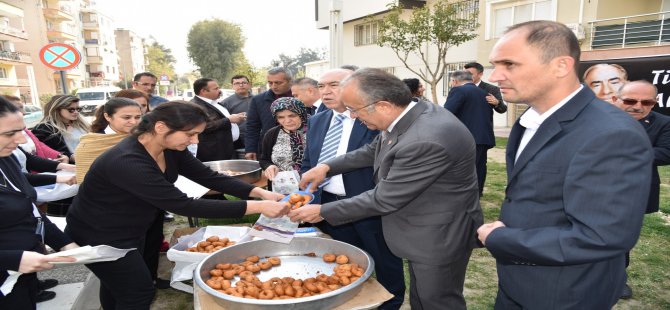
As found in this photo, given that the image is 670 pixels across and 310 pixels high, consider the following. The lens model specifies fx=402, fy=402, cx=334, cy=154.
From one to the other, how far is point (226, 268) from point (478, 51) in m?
16.0

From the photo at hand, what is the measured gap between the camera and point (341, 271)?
2.04m

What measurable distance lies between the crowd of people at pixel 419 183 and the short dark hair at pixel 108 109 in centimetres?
2

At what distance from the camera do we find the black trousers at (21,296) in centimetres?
189

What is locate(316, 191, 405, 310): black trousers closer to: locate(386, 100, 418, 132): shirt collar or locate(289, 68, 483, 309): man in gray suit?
locate(289, 68, 483, 309): man in gray suit

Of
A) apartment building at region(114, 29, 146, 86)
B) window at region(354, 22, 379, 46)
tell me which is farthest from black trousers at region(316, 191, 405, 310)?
apartment building at region(114, 29, 146, 86)

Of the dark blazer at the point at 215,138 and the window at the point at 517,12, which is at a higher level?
the window at the point at 517,12

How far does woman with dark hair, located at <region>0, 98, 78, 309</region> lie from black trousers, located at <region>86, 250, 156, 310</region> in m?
0.30

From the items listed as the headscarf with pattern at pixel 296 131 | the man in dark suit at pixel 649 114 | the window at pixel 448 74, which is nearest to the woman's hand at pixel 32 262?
the headscarf with pattern at pixel 296 131

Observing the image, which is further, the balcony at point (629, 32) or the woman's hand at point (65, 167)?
the balcony at point (629, 32)

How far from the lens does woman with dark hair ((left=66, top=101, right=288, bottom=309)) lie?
2.13 meters

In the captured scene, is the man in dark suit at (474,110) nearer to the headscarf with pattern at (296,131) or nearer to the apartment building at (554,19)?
the headscarf with pattern at (296,131)

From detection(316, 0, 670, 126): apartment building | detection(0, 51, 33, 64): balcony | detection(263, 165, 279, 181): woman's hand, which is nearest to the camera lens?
detection(263, 165, 279, 181): woman's hand

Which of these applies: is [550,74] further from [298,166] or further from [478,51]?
[478,51]

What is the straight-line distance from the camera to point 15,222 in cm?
196
